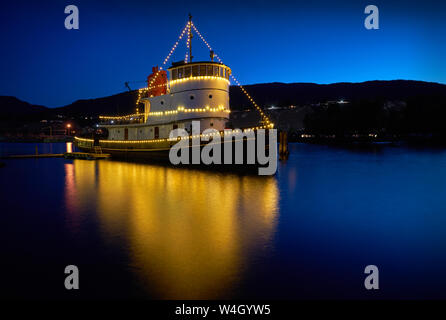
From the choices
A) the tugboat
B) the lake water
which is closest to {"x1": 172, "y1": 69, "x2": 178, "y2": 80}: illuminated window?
the tugboat

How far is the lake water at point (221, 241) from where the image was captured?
790 cm

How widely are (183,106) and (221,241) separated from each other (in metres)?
23.1

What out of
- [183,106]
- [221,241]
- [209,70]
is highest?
[209,70]

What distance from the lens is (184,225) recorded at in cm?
1327

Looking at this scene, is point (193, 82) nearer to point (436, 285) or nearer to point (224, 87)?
point (224, 87)

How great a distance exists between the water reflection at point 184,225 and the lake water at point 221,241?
0.05 metres

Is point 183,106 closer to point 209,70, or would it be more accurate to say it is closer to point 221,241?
point 209,70

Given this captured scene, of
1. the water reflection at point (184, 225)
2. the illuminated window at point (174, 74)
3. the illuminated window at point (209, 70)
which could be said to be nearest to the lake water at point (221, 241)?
the water reflection at point (184, 225)

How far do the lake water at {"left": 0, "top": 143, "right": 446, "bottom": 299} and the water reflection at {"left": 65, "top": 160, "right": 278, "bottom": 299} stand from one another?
0.05m

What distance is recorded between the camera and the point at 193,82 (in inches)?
1237

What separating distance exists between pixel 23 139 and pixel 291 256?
211 m

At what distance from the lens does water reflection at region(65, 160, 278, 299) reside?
27.2 feet

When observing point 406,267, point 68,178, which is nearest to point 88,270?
point 406,267

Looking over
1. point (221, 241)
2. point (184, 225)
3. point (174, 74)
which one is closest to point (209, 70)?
Result: point (174, 74)
